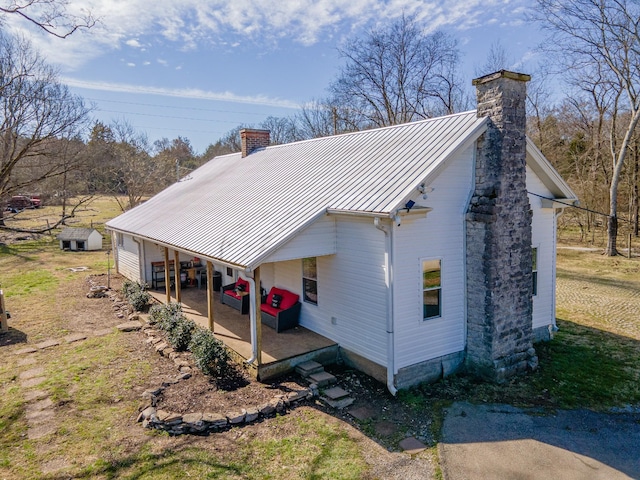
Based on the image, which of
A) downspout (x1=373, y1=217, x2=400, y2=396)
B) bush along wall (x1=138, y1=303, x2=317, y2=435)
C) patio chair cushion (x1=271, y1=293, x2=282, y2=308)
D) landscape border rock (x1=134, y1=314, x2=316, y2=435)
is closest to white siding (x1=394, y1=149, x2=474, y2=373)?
downspout (x1=373, y1=217, x2=400, y2=396)

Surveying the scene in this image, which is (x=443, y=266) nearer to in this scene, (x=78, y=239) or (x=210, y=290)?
(x=210, y=290)

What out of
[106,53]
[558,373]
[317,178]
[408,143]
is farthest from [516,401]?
[106,53]

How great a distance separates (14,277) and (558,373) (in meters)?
23.9

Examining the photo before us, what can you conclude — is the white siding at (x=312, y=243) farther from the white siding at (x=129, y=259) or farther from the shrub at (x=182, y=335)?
the white siding at (x=129, y=259)

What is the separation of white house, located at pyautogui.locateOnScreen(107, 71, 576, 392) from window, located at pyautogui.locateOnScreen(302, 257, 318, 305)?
2.2 inches

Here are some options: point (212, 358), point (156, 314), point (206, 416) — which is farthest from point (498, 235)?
point (156, 314)

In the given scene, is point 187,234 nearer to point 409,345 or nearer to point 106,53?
point 106,53

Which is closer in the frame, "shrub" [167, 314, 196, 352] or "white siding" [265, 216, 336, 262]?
"white siding" [265, 216, 336, 262]

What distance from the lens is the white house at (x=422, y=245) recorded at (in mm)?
8898

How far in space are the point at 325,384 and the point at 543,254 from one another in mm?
7424

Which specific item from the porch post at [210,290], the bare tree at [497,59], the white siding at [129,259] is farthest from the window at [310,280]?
the bare tree at [497,59]

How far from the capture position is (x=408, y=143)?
10.7m

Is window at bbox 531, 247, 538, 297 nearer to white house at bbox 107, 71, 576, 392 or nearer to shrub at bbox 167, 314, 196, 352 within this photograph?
white house at bbox 107, 71, 576, 392

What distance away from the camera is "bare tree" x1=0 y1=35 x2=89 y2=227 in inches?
289
